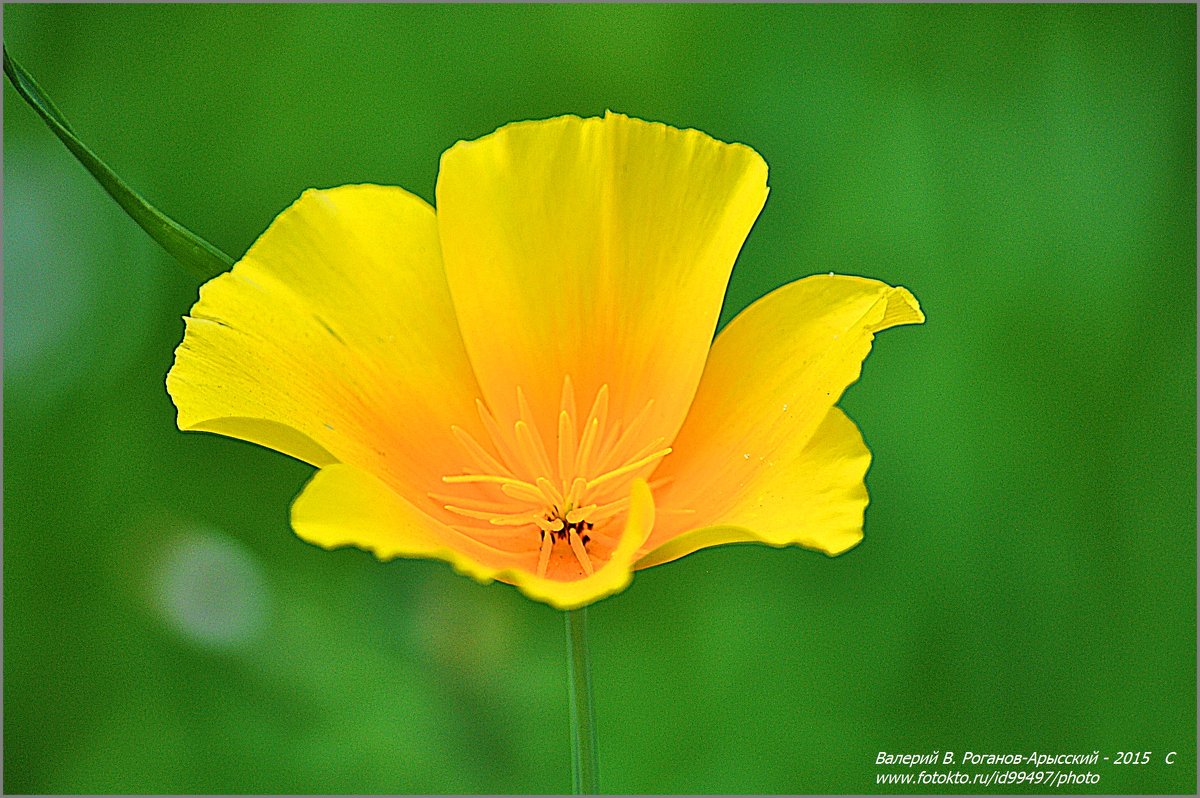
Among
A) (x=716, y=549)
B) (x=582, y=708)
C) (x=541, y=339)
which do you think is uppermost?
(x=541, y=339)

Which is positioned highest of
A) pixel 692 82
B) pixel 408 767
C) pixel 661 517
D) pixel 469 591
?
pixel 692 82

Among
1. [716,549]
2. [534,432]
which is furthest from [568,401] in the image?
[716,549]

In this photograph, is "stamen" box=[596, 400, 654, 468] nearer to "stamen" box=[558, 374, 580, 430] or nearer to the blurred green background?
"stamen" box=[558, 374, 580, 430]

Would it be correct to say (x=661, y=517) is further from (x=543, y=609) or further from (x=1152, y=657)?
(x=1152, y=657)

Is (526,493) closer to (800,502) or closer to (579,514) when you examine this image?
(579,514)

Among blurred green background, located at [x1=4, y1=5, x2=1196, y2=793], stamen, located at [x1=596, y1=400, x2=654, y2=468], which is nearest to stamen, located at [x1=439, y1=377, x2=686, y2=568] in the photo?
stamen, located at [x1=596, y1=400, x2=654, y2=468]

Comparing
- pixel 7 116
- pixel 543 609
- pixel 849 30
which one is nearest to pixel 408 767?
pixel 543 609
